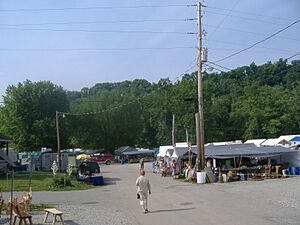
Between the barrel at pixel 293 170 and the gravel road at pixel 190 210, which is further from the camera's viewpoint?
the barrel at pixel 293 170

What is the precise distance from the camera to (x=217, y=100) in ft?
302

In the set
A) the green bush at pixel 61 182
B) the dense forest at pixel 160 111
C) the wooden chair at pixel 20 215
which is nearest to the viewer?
the wooden chair at pixel 20 215

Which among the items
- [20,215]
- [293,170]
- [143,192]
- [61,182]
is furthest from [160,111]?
[20,215]

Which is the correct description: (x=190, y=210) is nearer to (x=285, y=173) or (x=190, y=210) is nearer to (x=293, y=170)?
(x=285, y=173)

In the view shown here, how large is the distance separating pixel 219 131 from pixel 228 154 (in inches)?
1988

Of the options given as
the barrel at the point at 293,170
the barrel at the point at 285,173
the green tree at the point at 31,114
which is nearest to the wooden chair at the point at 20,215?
the barrel at the point at 285,173

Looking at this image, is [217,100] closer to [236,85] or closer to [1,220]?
[236,85]

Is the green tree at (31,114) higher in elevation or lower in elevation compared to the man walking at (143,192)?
higher

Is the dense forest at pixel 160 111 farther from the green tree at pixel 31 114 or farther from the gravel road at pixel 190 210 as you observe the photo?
the gravel road at pixel 190 210

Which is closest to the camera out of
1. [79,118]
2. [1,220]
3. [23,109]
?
[1,220]

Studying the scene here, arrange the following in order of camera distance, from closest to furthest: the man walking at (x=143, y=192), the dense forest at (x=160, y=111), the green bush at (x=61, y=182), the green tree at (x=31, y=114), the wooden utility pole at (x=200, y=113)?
the man walking at (x=143, y=192) → the green bush at (x=61, y=182) → the wooden utility pole at (x=200, y=113) → the green tree at (x=31, y=114) → the dense forest at (x=160, y=111)

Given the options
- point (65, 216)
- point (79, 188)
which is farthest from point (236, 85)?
point (65, 216)

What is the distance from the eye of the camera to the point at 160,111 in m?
98.4

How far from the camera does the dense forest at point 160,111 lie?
76.8 meters
